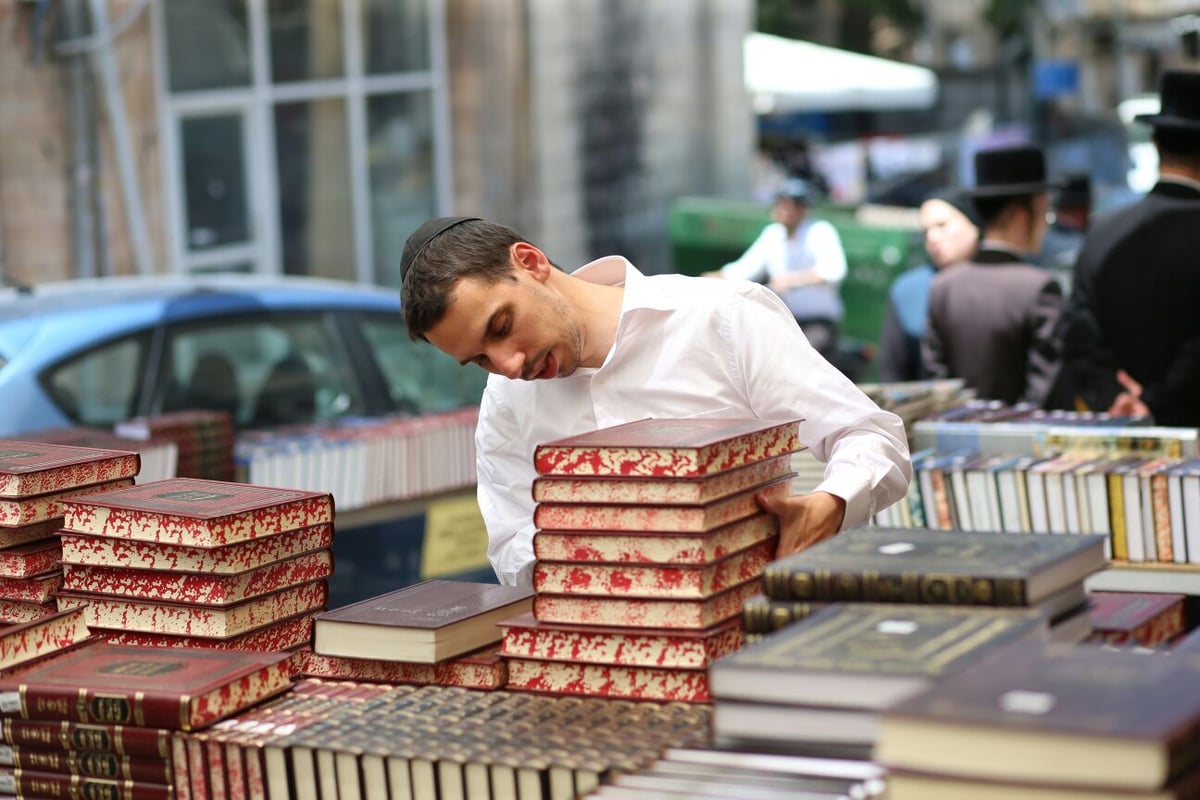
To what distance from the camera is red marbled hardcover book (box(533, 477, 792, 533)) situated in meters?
2.35

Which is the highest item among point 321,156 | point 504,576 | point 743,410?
point 321,156

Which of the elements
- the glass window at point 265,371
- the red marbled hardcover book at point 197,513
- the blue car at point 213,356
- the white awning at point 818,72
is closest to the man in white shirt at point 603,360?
the red marbled hardcover book at point 197,513

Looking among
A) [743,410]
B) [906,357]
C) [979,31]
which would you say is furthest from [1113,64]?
[743,410]

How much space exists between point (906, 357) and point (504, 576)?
155 inches

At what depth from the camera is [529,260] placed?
9.70 feet

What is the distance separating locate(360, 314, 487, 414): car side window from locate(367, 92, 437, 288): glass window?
17.7 feet

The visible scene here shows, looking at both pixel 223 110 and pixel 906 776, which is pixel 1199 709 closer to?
pixel 906 776

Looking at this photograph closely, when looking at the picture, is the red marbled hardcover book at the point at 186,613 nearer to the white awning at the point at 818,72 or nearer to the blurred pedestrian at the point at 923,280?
the blurred pedestrian at the point at 923,280

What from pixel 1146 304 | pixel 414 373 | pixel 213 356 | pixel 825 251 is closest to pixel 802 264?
pixel 825 251

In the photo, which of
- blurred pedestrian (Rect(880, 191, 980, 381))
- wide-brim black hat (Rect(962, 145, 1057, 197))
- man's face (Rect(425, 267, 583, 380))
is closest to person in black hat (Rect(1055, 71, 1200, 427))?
wide-brim black hat (Rect(962, 145, 1057, 197))

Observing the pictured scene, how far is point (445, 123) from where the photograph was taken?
43.5 ft

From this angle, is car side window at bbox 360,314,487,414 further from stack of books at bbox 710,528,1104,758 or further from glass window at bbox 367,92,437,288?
glass window at bbox 367,92,437,288

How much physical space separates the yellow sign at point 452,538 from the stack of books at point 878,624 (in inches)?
154

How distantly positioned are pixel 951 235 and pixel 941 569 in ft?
15.7
